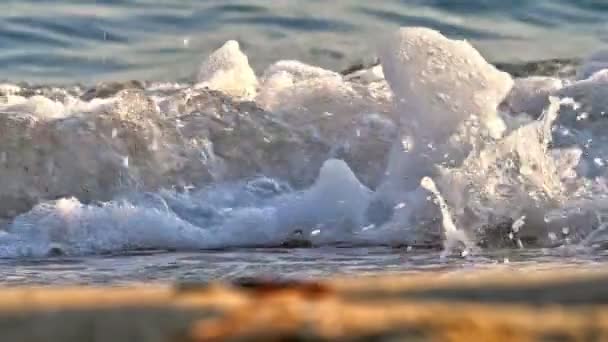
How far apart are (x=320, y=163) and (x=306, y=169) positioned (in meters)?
0.07

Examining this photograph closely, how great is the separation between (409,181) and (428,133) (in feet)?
0.80

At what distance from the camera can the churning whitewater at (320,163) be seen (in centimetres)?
405

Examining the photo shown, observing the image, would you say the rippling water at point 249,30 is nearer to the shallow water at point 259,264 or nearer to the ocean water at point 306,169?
the ocean water at point 306,169

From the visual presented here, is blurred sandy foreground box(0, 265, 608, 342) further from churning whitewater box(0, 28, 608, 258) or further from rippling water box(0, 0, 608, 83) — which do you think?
rippling water box(0, 0, 608, 83)

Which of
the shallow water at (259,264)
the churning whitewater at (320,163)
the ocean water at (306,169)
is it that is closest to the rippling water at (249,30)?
the ocean water at (306,169)

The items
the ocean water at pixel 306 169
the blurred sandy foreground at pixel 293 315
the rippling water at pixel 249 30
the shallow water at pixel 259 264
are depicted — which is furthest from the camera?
the rippling water at pixel 249 30

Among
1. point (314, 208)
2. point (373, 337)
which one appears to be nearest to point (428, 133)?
point (314, 208)

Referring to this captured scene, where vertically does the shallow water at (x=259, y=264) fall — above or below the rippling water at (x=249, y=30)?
below

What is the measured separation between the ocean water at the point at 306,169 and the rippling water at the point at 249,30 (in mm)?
268

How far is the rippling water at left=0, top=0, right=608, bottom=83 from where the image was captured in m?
6.58

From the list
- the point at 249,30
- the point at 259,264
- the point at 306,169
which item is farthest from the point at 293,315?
the point at 249,30

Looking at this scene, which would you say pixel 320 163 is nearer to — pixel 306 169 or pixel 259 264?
pixel 306 169

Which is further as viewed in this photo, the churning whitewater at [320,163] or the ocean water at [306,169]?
the churning whitewater at [320,163]

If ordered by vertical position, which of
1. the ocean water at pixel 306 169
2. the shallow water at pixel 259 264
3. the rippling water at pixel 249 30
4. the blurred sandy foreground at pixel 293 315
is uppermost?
the rippling water at pixel 249 30
